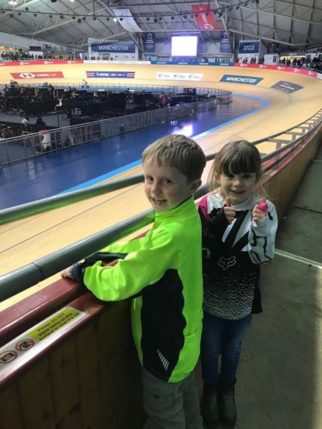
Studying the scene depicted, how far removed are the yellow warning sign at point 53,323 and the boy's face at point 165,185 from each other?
17.4 inches

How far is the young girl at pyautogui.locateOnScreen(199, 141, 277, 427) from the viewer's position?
142cm

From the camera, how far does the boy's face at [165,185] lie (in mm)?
1116

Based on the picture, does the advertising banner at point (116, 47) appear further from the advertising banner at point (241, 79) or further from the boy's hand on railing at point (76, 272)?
the boy's hand on railing at point (76, 272)

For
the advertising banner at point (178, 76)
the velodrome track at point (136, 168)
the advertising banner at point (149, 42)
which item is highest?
the advertising banner at point (149, 42)

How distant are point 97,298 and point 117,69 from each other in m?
34.3

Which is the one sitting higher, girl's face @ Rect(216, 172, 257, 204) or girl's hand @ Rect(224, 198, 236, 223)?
girl's face @ Rect(216, 172, 257, 204)

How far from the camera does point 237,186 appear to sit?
4.70 ft

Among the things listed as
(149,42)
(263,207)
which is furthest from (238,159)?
Answer: (149,42)

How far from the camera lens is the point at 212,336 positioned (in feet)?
5.45

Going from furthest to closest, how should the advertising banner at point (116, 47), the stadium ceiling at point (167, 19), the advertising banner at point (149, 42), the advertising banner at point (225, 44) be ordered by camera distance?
the advertising banner at point (149, 42)
the advertising banner at point (116, 47)
the advertising banner at point (225, 44)
the stadium ceiling at point (167, 19)

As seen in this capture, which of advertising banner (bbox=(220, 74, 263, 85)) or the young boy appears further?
advertising banner (bbox=(220, 74, 263, 85))

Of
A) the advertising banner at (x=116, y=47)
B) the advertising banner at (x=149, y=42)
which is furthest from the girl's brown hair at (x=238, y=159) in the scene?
the advertising banner at (x=149, y=42)

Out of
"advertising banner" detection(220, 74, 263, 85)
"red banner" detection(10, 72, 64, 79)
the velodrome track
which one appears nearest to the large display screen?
the velodrome track

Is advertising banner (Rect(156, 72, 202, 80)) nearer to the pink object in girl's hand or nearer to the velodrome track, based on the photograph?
the velodrome track
